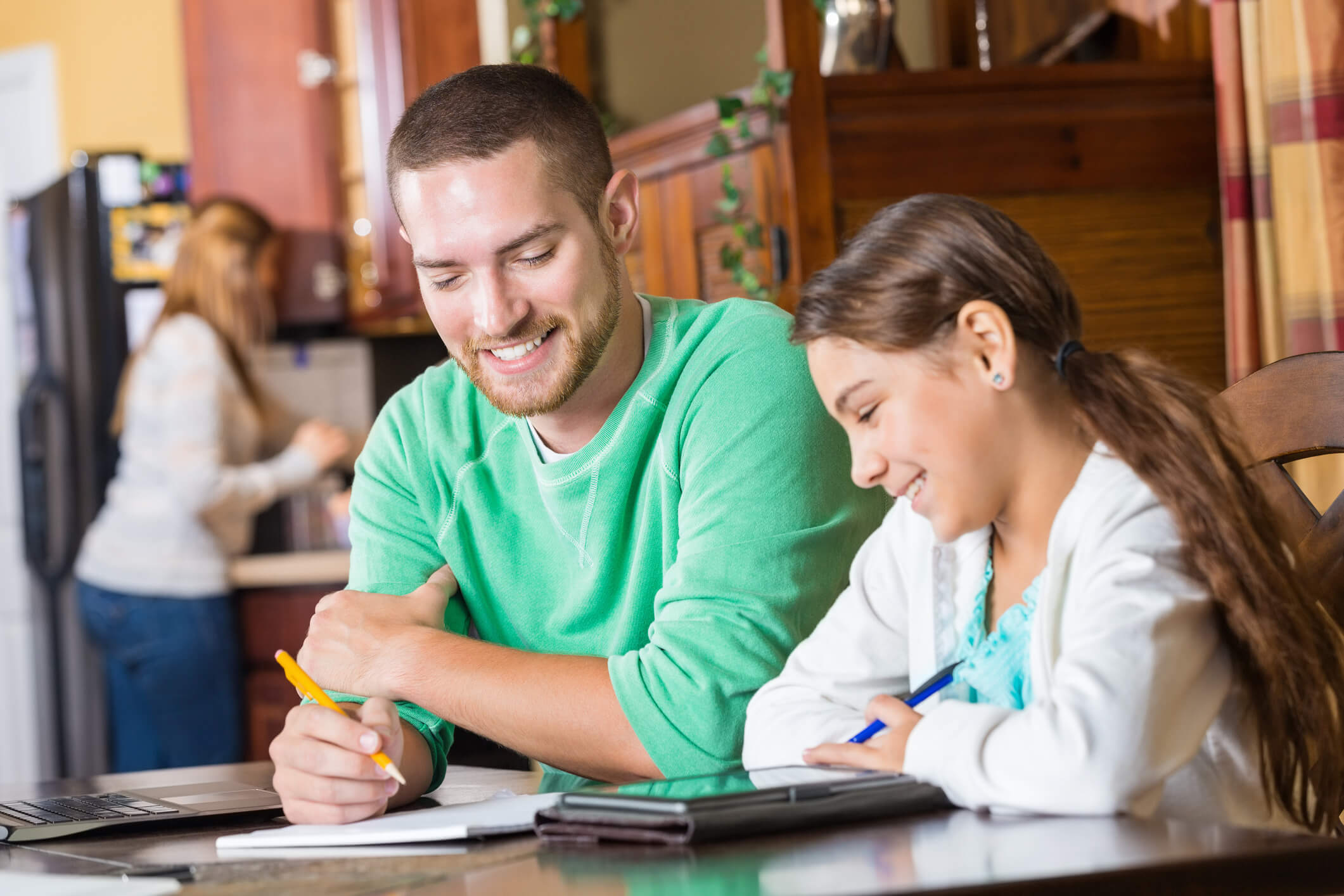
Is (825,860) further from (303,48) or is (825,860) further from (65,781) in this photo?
(303,48)

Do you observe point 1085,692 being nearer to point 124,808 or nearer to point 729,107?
point 124,808

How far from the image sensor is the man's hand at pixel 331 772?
1.12 meters

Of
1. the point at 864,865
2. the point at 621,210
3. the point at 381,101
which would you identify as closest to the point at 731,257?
the point at 621,210

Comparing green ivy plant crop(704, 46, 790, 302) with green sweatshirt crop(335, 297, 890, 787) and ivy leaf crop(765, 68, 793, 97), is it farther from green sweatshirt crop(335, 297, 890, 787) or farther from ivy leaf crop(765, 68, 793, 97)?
green sweatshirt crop(335, 297, 890, 787)

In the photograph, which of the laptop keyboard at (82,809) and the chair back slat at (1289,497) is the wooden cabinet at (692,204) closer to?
the chair back slat at (1289,497)

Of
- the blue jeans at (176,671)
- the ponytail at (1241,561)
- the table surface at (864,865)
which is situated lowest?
the blue jeans at (176,671)

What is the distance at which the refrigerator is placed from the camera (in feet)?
13.3

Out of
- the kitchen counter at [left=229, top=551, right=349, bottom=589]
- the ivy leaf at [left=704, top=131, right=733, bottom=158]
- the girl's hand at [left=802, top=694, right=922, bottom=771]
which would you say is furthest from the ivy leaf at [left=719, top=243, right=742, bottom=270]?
the girl's hand at [left=802, top=694, right=922, bottom=771]

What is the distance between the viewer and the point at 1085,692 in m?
0.90

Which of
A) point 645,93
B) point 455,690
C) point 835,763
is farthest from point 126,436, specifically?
point 835,763

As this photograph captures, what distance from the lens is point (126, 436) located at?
3730mm

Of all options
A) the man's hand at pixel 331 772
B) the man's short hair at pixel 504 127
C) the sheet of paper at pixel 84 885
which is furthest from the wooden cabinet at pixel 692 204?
the sheet of paper at pixel 84 885

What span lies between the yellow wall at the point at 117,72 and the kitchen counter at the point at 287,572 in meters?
1.82

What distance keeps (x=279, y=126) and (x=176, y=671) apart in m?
1.43
